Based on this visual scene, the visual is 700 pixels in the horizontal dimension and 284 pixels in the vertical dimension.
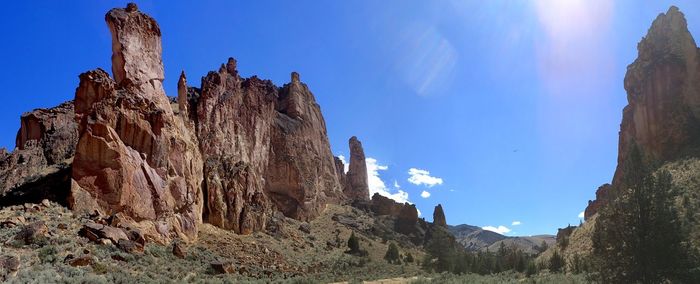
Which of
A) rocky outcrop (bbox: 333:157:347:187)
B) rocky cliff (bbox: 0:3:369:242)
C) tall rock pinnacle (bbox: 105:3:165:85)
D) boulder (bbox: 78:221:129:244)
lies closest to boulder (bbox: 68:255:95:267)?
boulder (bbox: 78:221:129:244)

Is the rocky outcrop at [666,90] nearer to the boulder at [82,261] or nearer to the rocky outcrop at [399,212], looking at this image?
the rocky outcrop at [399,212]

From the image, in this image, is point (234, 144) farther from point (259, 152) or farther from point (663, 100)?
point (663, 100)

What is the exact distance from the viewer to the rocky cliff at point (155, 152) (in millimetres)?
33375

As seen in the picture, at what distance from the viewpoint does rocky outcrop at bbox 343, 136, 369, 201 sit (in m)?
120

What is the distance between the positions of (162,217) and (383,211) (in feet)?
217

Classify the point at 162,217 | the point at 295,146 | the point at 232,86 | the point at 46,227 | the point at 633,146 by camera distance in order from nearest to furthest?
the point at 633,146 < the point at 46,227 < the point at 162,217 < the point at 232,86 < the point at 295,146

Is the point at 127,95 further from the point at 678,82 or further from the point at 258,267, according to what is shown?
the point at 678,82

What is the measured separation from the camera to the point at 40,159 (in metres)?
48.1

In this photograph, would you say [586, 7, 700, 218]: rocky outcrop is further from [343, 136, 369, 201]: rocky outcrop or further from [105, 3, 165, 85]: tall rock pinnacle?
[343, 136, 369, 201]: rocky outcrop

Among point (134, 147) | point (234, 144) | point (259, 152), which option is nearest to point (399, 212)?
point (259, 152)

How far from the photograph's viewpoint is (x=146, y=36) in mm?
45625

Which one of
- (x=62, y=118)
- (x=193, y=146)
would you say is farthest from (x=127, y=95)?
(x=62, y=118)

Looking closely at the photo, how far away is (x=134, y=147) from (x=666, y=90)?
200 ft

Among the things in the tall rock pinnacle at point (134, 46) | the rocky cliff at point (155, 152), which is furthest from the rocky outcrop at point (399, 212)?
the tall rock pinnacle at point (134, 46)
